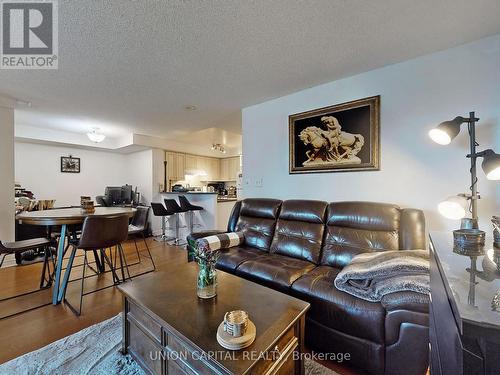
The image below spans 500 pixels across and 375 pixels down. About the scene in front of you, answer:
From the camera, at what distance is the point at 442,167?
1.89 m

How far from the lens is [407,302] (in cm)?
118

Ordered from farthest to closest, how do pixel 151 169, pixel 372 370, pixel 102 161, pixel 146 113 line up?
pixel 102 161 → pixel 151 169 → pixel 146 113 → pixel 372 370

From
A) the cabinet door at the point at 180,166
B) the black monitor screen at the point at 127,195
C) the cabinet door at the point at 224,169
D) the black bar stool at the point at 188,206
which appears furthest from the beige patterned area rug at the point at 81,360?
the cabinet door at the point at 224,169

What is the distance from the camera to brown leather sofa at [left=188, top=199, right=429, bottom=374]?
3.92 feet

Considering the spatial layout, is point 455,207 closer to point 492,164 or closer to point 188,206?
point 492,164

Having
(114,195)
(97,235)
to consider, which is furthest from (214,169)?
(97,235)

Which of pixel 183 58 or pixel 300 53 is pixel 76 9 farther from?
pixel 300 53

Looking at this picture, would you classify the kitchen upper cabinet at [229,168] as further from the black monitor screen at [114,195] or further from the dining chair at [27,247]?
the dining chair at [27,247]

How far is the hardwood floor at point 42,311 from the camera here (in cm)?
161

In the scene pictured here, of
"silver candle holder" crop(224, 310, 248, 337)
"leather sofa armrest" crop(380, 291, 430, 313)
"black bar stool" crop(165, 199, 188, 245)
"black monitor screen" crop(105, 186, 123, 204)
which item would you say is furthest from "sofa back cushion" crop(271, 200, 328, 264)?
"black monitor screen" crop(105, 186, 123, 204)

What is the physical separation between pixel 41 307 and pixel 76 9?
2.53 m

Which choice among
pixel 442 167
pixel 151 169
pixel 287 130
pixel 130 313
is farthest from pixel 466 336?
pixel 151 169

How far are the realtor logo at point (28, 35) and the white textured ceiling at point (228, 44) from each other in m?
0.07

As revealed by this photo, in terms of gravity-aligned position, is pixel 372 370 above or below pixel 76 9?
below
